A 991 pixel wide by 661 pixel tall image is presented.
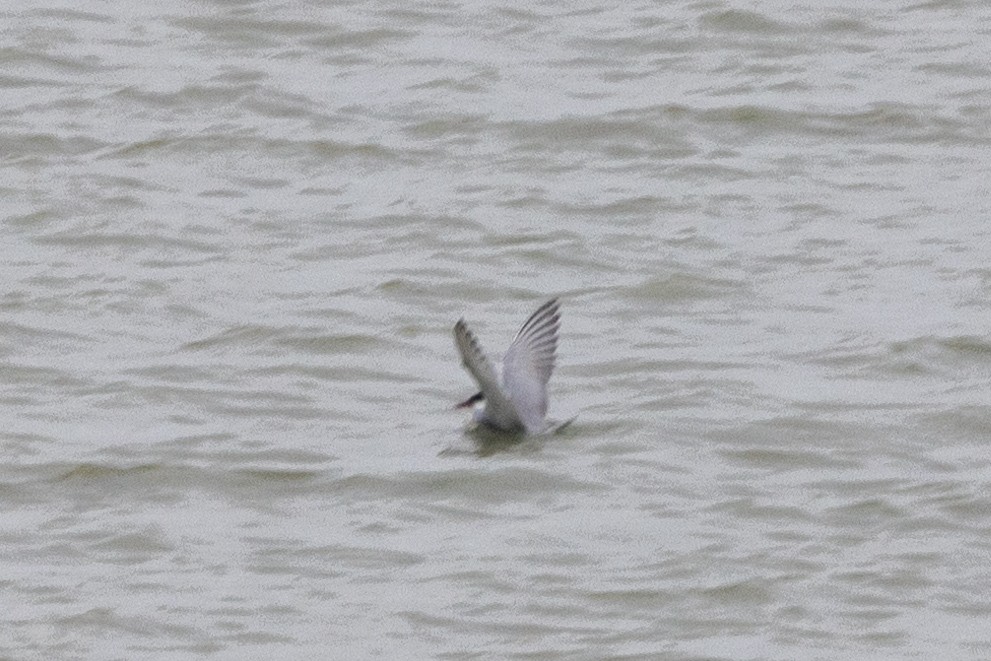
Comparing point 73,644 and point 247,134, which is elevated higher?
point 247,134

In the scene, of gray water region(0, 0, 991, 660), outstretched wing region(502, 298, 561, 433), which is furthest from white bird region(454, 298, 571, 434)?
gray water region(0, 0, 991, 660)

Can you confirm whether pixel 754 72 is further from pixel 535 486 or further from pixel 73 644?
pixel 73 644

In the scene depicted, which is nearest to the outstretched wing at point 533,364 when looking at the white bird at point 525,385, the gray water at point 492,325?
the white bird at point 525,385

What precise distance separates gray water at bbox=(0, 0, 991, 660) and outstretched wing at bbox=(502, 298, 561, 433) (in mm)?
125

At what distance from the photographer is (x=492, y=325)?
32.1ft

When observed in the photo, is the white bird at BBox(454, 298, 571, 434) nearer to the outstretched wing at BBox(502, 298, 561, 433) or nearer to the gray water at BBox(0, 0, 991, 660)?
the outstretched wing at BBox(502, 298, 561, 433)

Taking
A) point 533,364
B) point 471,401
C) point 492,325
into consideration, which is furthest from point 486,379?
point 492,325

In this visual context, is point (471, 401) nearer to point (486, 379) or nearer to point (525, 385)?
point (525, 385)

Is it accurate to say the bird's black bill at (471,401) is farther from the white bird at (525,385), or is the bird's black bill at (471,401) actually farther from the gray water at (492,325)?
the gray water at (492,325)

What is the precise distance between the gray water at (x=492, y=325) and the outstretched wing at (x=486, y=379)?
0.44ft

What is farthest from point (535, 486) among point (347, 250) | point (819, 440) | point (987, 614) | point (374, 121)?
point (374, 121)

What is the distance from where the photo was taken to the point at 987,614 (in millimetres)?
6965

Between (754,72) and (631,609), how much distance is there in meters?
6.45

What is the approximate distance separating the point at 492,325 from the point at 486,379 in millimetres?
1479
